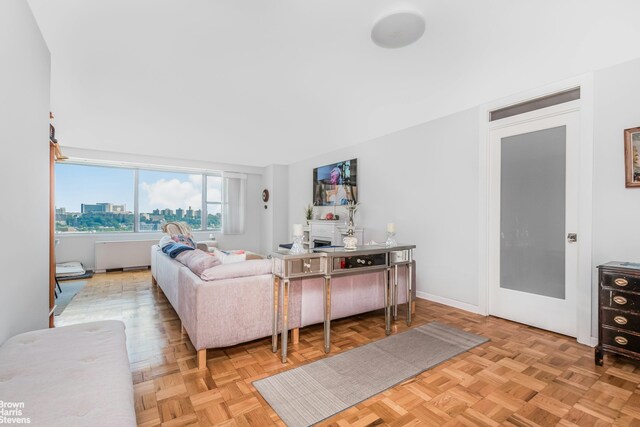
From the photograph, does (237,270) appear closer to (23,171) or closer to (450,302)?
(23,171)

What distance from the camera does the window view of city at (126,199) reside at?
6.00 metres

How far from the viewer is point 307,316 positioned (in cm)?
259

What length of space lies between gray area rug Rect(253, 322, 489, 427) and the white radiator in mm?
5264

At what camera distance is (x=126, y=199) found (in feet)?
21.3

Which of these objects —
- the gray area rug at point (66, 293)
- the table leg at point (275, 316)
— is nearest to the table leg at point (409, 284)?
the table leg at point (275, 316)

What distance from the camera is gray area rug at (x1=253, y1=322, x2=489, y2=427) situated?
169 cm

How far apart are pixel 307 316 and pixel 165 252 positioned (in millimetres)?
2071

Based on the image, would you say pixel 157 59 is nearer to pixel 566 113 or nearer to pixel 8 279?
pixel 8 279

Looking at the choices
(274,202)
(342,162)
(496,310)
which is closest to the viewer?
(496,310)

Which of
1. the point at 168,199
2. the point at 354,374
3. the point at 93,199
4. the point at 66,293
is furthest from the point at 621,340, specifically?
the point at 93,199

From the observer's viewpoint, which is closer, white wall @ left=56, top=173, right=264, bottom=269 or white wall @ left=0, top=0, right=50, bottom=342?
white wall @ left=0, top=0, right=50, bottom=342

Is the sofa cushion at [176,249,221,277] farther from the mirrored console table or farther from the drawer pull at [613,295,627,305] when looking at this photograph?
the drawer pull at [613,295,627,305]

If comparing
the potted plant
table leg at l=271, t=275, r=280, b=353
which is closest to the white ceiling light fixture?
table leg at l=271, t=275, r=280, b=353

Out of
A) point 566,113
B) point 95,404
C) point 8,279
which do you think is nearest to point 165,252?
point 8,279
